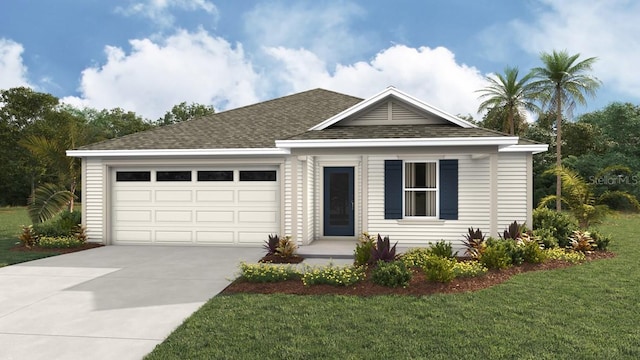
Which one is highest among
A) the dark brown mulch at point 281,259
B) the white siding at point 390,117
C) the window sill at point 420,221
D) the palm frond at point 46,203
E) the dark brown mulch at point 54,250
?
the white siding at point 390,117

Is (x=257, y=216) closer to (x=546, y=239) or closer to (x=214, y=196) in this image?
(x=214, y=196)

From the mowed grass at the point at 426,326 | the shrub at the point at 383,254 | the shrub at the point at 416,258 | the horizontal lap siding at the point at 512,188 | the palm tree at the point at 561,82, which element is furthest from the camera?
the palm tree at the point at 561,82

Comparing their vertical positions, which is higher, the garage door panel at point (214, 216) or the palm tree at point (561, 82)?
the palm tree at point (561, 82)

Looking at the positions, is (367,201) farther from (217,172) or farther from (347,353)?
(347,353)

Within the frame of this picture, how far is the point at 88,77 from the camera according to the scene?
6519 cm

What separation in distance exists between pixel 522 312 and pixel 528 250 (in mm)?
3428

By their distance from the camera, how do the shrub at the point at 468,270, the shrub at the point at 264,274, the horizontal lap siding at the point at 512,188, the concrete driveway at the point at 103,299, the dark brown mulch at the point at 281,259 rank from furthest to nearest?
the horizontal lap siding at the point at 512,188 → the dark brown mulch at the point at 281,259 → the shrub at the point at 468,270 → the shrub at the point at 264,274 → the concrete driveway at the point at 103,299

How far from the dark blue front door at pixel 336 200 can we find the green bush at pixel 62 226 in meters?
7.67

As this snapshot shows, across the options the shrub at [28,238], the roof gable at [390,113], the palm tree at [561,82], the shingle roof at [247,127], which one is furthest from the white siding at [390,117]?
the palm tree at [561,82]

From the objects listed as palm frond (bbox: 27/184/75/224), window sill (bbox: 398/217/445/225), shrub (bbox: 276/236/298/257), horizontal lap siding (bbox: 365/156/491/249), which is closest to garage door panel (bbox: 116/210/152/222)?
palm frond (bbox: 27/184/75/224)

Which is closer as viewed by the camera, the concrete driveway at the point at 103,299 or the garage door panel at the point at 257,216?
the concrete driveway at the point at 103,299

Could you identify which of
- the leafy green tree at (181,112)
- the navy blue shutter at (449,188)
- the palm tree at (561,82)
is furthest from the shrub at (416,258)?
the leafy green tree at (181,112)

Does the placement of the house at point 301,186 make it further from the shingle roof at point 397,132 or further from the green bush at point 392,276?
the green bush at point 392,276

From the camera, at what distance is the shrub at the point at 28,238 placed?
1176 centimetres
